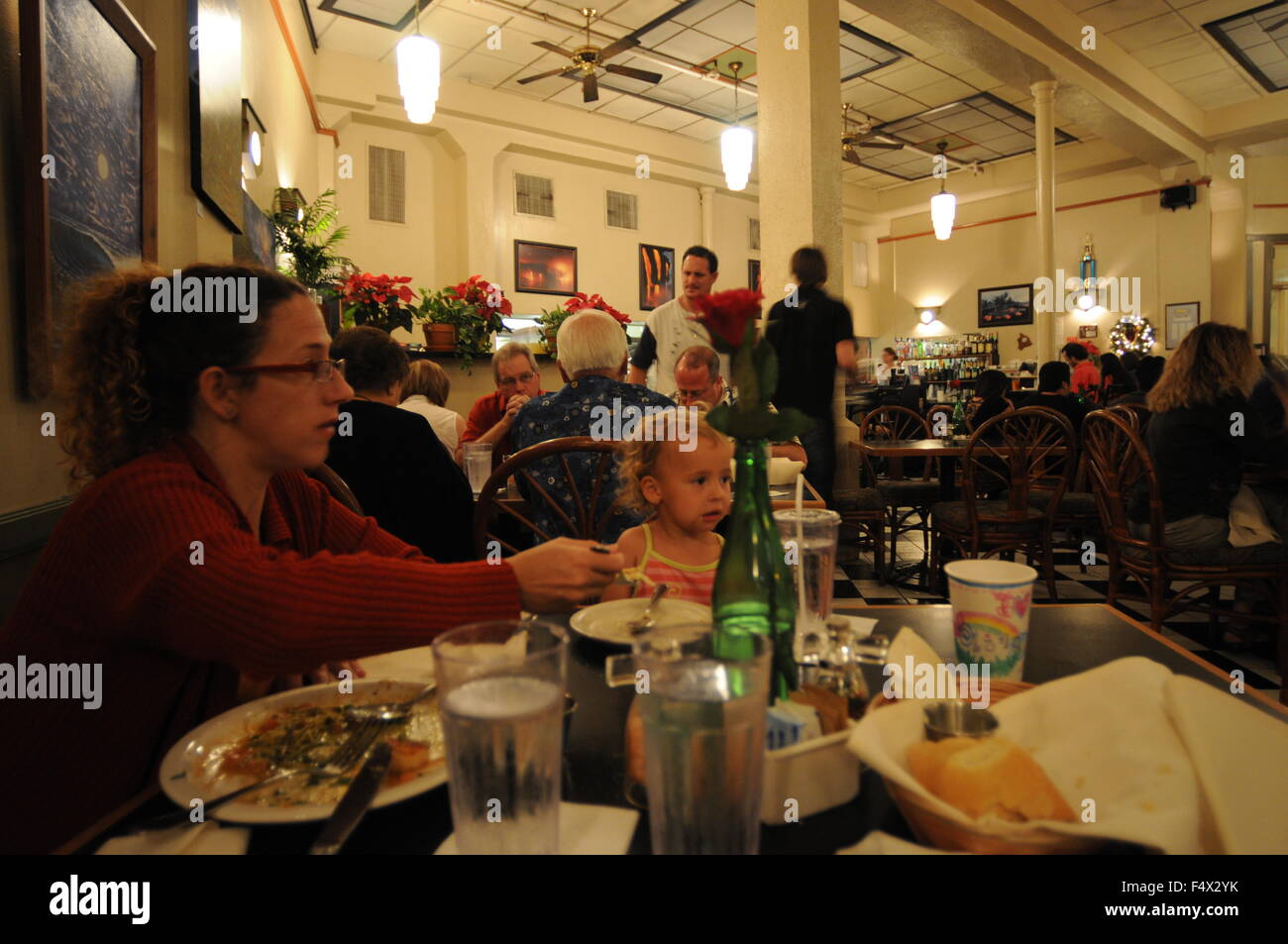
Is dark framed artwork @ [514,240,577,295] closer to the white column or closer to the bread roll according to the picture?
the white column

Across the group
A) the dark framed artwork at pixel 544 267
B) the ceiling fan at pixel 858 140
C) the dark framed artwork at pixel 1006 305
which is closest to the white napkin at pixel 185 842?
the dark framed artwork at pixel 544 267

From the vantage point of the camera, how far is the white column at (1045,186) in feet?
21.8

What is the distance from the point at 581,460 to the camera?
2.05 metres

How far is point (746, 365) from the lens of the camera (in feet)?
2.17

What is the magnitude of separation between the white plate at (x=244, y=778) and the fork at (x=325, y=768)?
0.03 feet

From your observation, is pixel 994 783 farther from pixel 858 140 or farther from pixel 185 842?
pixel 858 140

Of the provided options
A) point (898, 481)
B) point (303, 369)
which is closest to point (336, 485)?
point (303, 369)

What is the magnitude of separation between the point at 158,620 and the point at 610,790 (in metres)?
0.50

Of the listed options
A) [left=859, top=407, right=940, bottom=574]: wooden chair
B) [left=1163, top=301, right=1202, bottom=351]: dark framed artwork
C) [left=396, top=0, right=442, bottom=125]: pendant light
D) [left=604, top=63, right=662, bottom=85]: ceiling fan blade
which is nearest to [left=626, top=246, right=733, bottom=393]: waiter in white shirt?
[left=859, top=407, right=940, bottom=574]: wooden chair

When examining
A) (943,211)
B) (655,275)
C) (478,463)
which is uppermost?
(943,211)

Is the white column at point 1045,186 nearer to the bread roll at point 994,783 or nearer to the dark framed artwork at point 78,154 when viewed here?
the dark framed artwork at point 78,154
